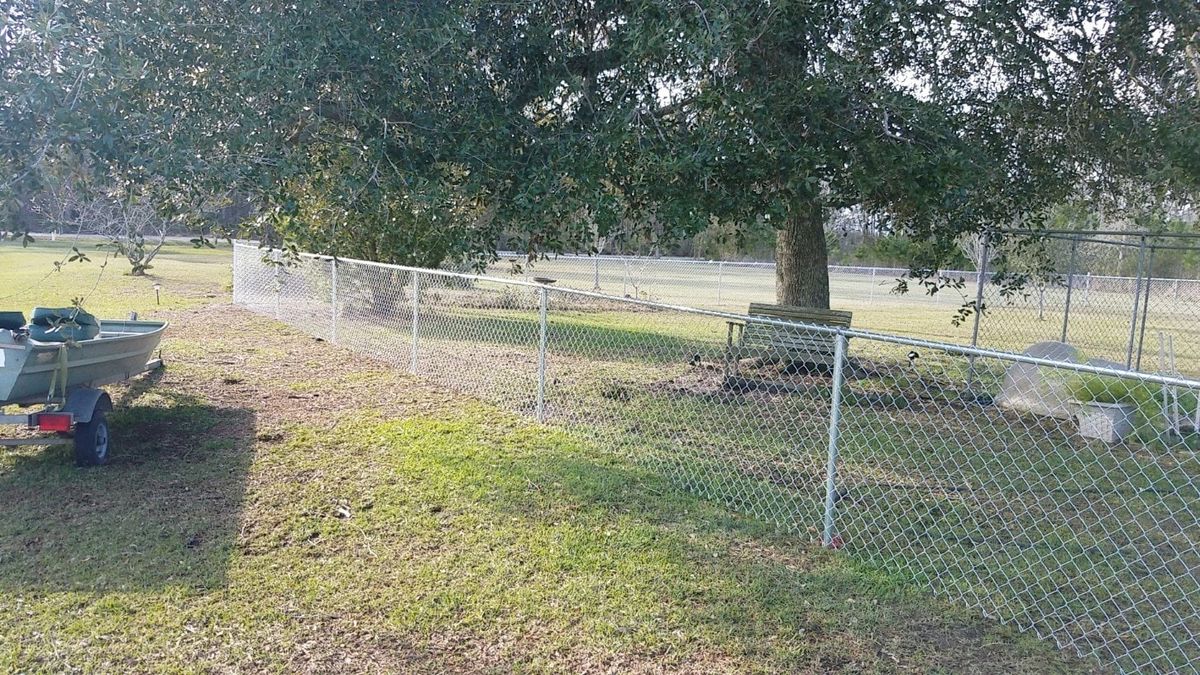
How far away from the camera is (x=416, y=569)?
3793 mm

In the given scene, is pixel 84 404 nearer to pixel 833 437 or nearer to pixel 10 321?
pixel 10 321

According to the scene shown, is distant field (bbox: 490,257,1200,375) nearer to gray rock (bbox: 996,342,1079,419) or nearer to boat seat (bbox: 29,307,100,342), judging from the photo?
gray rock (bbox: 996,342,1079,419)

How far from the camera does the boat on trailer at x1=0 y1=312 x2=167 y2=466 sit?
4.60 meters

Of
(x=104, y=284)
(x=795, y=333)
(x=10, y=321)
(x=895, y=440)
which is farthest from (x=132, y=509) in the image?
(x=104, y=284)

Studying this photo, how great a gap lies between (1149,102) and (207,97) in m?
7.92

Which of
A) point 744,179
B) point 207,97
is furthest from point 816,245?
point 207,97

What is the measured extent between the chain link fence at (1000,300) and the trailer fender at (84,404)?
159 inches

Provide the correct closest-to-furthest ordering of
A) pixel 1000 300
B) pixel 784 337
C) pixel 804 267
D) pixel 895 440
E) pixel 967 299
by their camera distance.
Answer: pixel 895 440, pixel 784 337, pixel 804 267, pixel 967 299, pixel 1000 300

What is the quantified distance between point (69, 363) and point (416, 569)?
284 cm

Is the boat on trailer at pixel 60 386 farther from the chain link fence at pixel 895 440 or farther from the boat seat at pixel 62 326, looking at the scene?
the chain link fence at pixel 895 440

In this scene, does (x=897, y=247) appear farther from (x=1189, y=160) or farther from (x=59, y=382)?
(x=59, y=382)

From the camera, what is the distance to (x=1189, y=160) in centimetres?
639

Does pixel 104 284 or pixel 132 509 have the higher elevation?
pixel 104 284

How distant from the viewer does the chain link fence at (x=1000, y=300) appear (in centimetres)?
1059
